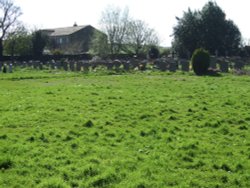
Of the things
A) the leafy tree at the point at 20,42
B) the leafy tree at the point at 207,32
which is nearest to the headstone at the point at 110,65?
the leafy tree at the point at 207,32

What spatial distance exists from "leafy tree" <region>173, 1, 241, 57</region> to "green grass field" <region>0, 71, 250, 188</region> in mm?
35178

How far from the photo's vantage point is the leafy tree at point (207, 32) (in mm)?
47594

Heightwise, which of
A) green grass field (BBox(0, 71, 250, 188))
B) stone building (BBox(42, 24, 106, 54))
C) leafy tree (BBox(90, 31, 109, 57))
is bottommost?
green grass field (BBox(0, 71, 250, 188))

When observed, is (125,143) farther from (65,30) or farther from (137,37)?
(65,30)

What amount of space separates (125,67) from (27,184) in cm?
2873

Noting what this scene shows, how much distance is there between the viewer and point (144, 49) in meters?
63.5

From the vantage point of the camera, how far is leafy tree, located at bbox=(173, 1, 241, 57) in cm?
4759

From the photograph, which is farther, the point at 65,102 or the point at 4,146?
the point at 65,102

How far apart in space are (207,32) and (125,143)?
1663 inches

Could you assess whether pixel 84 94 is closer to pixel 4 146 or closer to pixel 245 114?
pixel 245 114

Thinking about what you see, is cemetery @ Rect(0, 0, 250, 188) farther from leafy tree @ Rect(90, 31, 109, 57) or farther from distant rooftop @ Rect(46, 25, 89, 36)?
distant rooftop @ Rect(46, 25, 89, 36)

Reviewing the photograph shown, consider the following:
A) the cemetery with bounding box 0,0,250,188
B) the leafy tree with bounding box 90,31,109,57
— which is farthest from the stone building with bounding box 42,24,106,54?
the cemetery with bounding box 0,0,250,188

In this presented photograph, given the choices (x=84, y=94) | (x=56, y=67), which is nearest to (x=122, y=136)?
(x=84, y=94)

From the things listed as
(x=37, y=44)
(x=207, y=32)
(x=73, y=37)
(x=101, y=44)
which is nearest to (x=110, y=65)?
(x=207, y=32)
